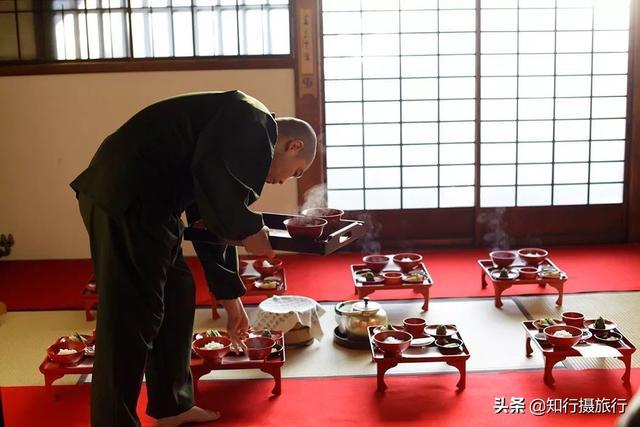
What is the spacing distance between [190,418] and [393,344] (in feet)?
2.96

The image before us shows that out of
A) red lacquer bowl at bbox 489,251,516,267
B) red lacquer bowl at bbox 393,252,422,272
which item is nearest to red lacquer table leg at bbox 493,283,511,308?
red lacquer bowl at bbox 489,251,516,267

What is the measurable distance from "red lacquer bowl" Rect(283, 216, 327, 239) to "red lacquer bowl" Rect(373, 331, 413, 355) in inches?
36.1

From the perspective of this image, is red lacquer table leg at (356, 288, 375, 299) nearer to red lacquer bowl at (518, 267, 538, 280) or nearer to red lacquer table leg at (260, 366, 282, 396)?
red lacquer bowl at (518, 267, 538, 280)

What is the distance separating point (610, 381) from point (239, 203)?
78.0 inches

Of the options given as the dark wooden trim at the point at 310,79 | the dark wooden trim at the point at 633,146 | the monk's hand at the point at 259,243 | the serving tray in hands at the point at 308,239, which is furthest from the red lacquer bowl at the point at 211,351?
the dark wooden trim at the point at 633,146

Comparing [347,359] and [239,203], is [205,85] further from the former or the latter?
[239,203]

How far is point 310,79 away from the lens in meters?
5.76

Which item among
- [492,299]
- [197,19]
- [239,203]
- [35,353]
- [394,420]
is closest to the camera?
[239,203]

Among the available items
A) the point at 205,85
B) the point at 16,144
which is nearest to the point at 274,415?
the point at 205,85

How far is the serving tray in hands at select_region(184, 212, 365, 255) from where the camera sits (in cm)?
246

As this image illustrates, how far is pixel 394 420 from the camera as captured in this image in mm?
3143

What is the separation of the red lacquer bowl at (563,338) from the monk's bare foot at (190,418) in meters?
1.46

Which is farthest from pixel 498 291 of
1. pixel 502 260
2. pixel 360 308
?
pixel 360 308

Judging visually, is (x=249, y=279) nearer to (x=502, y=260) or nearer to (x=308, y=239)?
(x=502, y=260)
